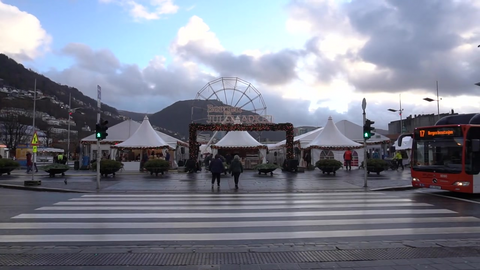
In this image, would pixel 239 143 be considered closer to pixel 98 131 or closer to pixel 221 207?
pixel 98 131

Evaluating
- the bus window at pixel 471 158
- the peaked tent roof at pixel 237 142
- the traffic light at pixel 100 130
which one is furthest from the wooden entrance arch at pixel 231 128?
the bus window at pixel 471 158

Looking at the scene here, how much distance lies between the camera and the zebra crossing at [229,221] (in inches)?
319

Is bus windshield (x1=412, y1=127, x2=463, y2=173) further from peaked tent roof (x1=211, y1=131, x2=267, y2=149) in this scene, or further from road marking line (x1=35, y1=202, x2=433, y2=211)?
peaked tent roof (x1=211, y1=131, x2=267, y2=149)

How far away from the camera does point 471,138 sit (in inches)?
576

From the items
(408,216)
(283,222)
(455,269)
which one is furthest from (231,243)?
(408,216)

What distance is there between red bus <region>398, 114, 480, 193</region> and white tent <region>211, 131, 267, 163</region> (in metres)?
22.6

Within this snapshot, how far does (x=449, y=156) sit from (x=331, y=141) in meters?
21.9

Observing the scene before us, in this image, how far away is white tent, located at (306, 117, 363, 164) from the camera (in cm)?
3638

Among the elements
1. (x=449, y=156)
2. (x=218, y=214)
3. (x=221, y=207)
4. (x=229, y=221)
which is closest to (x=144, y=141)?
(x=221, y=207)

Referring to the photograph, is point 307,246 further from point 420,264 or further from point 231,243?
point 420,264

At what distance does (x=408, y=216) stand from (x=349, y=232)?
3005 mm

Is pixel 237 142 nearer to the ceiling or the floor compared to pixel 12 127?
nearer to the floor

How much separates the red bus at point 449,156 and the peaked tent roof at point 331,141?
19.7 metres

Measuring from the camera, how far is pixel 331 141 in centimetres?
3691
